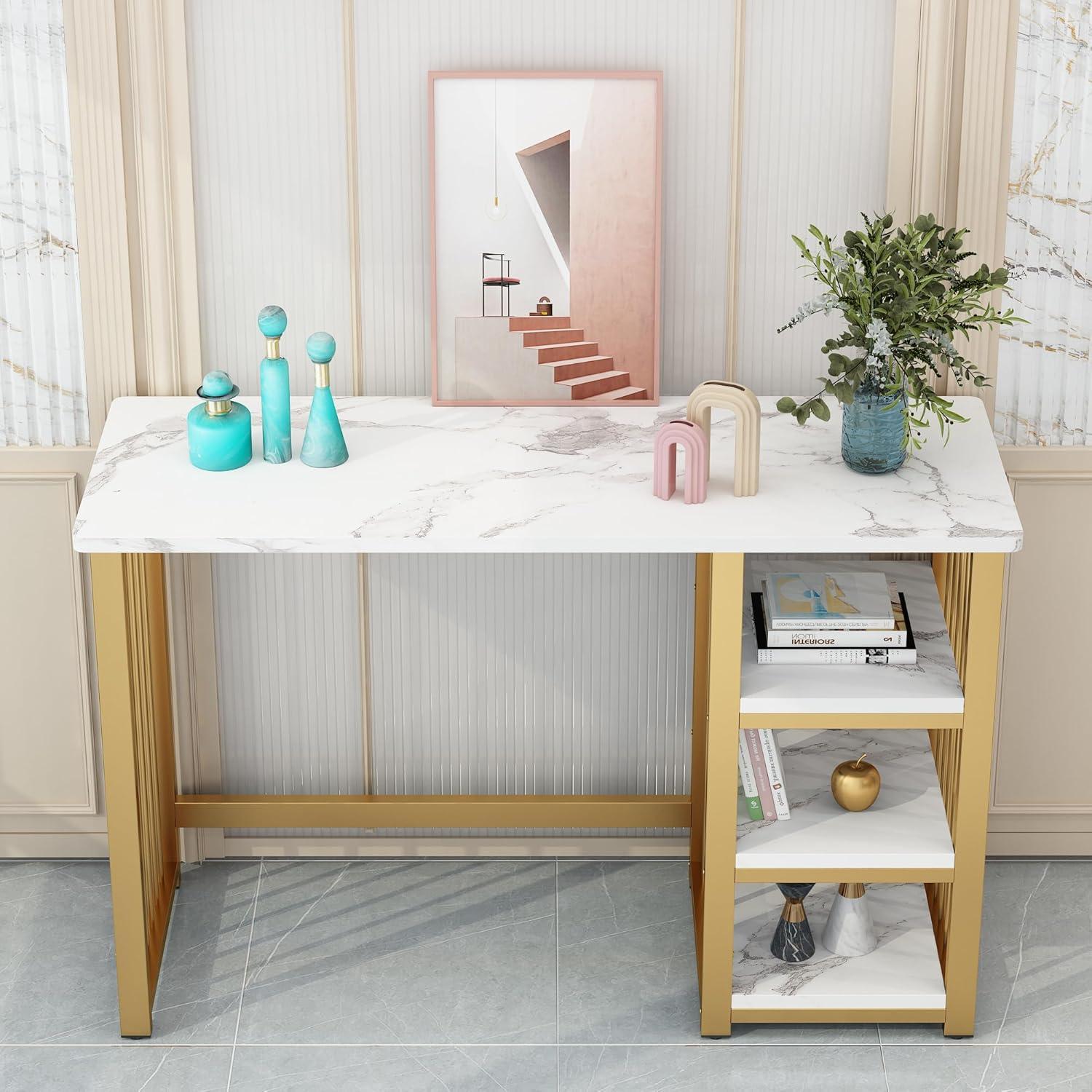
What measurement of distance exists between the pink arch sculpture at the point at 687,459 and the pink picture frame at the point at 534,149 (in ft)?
1.37

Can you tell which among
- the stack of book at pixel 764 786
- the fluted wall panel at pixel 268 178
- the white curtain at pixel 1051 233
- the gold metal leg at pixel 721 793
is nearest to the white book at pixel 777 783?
the stack of book at pixel 764 786

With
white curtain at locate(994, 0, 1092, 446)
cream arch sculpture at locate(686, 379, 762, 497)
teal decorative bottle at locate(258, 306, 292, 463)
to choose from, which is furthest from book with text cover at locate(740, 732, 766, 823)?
teal decorative bottle at locate(258, 306, 292, 463)

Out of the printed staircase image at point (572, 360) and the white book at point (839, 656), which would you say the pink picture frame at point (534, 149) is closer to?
the printed staircase image at point (572, 360)

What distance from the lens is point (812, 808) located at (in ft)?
8.44

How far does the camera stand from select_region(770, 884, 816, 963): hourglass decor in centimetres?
262

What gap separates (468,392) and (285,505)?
1.84 feet

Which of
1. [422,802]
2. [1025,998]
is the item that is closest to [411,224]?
[422,802]

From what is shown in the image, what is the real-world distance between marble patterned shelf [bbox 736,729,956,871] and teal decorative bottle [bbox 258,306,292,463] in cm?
104

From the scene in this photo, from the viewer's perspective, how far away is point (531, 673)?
2.99 m

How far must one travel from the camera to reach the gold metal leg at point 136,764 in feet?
7.80

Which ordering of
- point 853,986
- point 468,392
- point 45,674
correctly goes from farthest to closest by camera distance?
point 45,674 < point 468,392 < point 853,986

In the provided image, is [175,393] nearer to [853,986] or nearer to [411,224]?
[411,224]

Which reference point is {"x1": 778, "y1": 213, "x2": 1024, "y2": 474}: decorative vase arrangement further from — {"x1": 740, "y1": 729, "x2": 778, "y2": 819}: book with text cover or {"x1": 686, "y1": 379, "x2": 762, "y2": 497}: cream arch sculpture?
{"x1": 740, "y1": 729, "x2": 778, "y2": 819}: book with text cover

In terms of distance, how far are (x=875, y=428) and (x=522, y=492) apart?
1.98 feet
